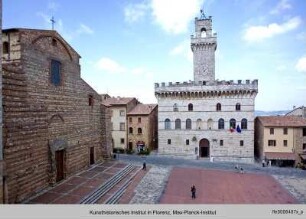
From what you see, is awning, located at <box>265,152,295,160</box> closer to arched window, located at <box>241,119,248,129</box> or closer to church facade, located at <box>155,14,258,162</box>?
church facade, located at <box>155,14,258,162</box>

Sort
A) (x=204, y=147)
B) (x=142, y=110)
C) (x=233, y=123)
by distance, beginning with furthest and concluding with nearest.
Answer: (x=142, y=110)
(x=204, y=147)
(x=233, y=123)

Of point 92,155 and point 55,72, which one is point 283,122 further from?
point 55,72

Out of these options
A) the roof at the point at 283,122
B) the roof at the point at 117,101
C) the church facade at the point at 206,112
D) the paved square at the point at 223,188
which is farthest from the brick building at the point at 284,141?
the roof at the point at 117,101

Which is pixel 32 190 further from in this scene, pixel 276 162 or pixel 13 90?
pixel 276 162

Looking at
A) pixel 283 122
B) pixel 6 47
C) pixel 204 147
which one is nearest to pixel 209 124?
pixel 204 147

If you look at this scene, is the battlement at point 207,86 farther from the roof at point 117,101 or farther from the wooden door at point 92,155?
the wooden door at point 92,155

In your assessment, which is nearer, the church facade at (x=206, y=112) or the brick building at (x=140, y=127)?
the church facade at (x=206, y=112)
